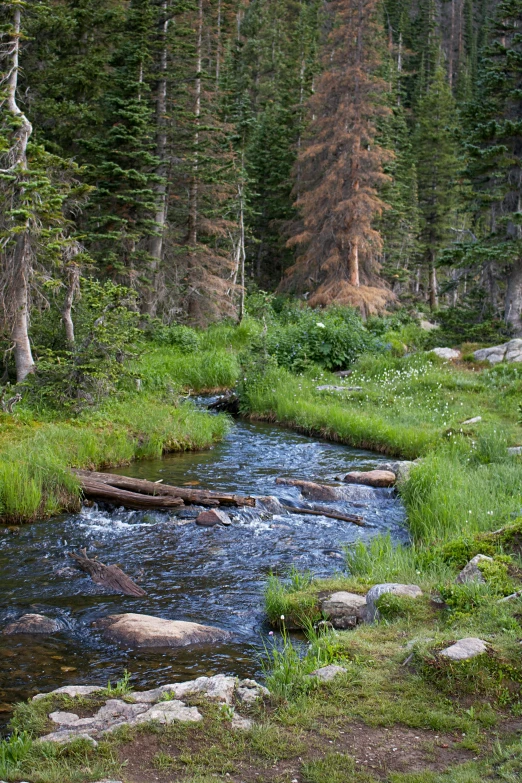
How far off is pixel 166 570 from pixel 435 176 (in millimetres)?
38728

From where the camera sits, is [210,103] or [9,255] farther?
[210,103]

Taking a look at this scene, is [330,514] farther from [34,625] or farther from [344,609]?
[34,625]

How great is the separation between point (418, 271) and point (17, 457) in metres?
40.6

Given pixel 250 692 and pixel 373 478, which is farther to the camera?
pixel 373 478

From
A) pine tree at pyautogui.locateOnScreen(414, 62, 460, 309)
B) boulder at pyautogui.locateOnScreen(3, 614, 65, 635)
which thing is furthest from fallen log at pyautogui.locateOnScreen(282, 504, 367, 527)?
pine tree at pyautogui.locateOnScreen(414, 62, 460, 309)

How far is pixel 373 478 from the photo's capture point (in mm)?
12266

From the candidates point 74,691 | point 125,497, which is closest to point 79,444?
point 125,497

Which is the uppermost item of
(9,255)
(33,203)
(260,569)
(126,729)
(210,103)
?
(210,103)

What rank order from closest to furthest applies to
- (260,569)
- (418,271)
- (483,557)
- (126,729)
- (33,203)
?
(126,729), (483,557), (260,569), (33,203), (418,271)

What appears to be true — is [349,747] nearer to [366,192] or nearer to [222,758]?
[222,758]

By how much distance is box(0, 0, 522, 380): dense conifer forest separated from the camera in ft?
50.2

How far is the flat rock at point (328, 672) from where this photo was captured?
5044 millimetres

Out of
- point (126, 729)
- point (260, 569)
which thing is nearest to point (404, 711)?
point (126, 729)

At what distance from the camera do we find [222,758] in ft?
13.6
